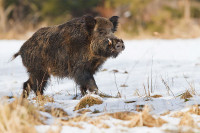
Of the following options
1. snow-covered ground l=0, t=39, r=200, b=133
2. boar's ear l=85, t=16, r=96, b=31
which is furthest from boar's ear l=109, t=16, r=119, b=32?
snow-covered ground l=0, t=39, r=200, b=133

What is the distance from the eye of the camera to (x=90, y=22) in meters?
5.11

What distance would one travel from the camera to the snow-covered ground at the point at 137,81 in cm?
381

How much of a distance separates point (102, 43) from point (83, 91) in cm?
86

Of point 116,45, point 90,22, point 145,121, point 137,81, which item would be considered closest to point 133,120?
point 145,121

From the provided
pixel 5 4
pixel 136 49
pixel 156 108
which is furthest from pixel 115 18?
pixel 5 4

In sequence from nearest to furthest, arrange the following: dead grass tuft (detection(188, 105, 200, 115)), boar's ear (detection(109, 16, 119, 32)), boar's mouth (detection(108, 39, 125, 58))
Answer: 1. dead grass tuft (detection(188, 105, 200, 115))
2. boar's mouth (detection(108, 39, 125, 58))
3. boar's ear (detection(109, 16, 119, 32))

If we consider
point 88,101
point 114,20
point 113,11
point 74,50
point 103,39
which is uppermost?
point 113,11

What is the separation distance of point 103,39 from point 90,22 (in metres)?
0.37

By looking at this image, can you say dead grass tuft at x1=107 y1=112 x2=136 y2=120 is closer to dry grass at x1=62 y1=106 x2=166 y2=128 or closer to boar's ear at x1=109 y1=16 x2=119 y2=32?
dry grass at x1=62 y1=106 x2=166 y2=128

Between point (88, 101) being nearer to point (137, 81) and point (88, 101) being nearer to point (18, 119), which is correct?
point (18, 119)

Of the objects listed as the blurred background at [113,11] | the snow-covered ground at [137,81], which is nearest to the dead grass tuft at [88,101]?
the snow-covered ground at [137,81]

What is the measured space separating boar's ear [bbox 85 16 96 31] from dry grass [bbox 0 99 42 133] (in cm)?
239

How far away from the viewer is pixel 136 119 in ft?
9.63

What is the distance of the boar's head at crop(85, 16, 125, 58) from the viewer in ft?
15.9
